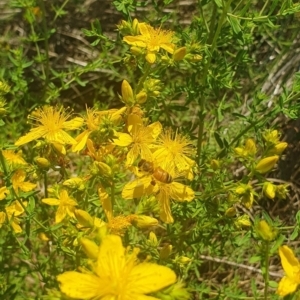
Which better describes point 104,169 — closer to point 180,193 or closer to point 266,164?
point 180,193

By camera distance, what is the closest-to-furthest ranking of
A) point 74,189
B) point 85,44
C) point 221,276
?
point 74,189 → point 221,276 → point 85,44

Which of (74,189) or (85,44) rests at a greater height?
(74,189)

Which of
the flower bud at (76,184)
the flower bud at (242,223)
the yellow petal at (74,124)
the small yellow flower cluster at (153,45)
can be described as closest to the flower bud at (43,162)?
the flower bud at (76,184)

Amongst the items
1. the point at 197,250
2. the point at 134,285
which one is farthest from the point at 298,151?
the point at 134,285

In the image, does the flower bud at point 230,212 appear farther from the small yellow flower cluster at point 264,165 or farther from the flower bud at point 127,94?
the flower bud at point 127,94

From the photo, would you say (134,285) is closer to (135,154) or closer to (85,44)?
(135,154)

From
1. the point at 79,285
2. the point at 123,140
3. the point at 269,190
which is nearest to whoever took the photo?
the point at 79,285

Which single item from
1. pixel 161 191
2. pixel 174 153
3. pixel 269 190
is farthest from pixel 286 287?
pixel 174 153

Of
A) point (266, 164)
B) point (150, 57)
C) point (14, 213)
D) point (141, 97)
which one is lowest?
point (14, 213)

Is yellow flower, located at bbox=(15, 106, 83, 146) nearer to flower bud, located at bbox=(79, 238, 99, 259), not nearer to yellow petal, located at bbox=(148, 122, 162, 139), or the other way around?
yellow petal, located at bbox=(148, 122, 162, 139)
